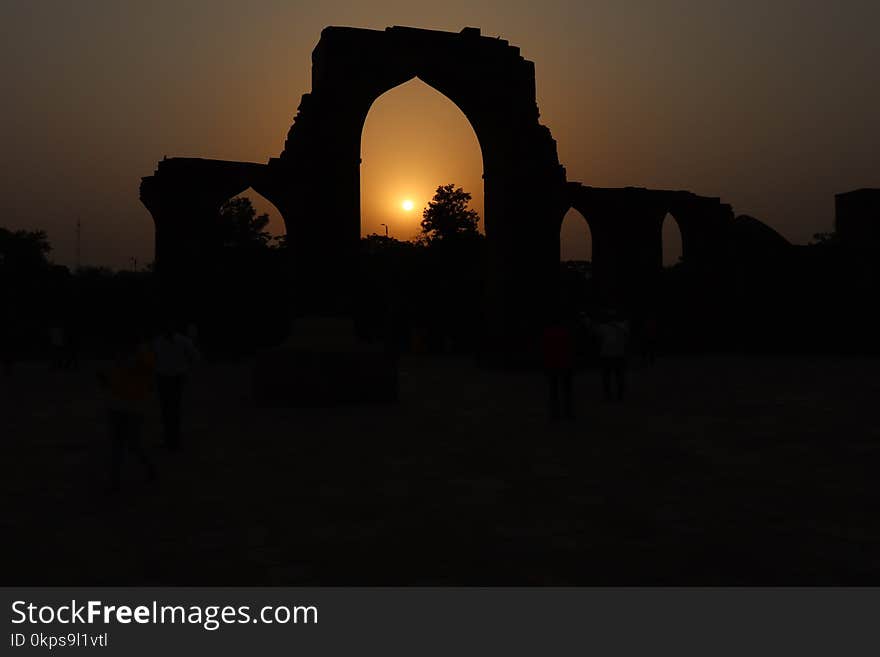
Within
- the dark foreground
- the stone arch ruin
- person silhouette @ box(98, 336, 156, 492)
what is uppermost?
the stone arch ruin

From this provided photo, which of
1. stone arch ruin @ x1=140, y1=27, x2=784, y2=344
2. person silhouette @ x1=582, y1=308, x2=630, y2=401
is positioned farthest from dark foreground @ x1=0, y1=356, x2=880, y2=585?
stone arch ruin @ x1=140, y1=27, x2=784, y2=344

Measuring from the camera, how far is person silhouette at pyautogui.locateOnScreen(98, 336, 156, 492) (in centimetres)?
540

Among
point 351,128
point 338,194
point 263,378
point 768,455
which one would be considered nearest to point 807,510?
point 768,455

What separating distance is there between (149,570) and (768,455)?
16.9 ft

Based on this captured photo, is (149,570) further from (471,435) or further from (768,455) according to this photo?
(768,455)

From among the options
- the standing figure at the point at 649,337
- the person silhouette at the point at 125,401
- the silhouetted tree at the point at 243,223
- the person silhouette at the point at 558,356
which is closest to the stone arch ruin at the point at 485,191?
the standing figure at the point at 649,337

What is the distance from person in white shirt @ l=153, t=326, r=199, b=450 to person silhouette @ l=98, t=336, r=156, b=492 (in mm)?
1475

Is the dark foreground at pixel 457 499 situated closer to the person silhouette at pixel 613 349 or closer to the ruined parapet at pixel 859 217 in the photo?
the person silhouette at pixel 613 349

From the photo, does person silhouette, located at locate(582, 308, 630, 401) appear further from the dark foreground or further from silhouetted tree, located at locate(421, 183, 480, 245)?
silhouetted tree, located at locate(421, 183, 480, 245)

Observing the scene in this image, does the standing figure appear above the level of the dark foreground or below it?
above

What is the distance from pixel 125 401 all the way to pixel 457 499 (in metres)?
2.50

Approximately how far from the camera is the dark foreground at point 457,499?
3682 millimetres

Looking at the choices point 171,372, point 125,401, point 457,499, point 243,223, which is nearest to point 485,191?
point 171,372

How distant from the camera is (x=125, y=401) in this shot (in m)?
5.45
